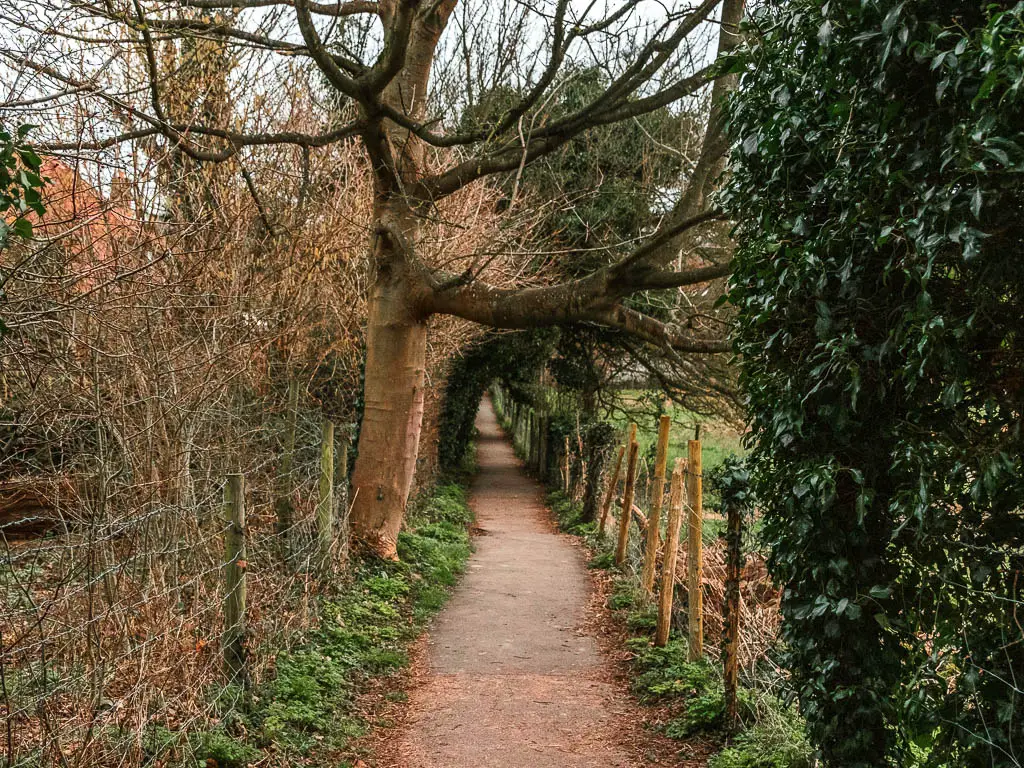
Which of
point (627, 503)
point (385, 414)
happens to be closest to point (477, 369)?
point (627, 503)

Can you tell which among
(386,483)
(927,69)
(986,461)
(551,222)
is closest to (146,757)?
(986,461)

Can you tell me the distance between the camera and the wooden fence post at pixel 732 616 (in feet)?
19.9

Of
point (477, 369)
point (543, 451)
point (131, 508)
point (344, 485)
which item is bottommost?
point (543, 451)

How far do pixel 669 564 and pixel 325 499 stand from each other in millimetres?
3553

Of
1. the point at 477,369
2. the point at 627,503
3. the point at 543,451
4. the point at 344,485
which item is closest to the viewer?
the point at 344,485

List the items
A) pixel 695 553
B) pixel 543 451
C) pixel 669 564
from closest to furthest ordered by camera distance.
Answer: pixel 695 553, pixel 669 564, pixel 543 451

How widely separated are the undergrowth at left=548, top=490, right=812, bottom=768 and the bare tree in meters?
3.05

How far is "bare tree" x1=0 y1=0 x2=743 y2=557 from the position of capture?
6.93 metres

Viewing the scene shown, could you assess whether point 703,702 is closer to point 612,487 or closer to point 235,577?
point 235,577

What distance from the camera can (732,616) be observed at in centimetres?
620

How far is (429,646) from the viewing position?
882 centimetres

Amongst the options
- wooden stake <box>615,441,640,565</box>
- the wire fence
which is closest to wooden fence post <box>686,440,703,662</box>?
the wire fence

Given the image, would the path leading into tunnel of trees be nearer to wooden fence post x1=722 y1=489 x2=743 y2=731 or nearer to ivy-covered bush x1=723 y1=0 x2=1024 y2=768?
wooden fence post x1=722 y1=489 x2=743 y2=731

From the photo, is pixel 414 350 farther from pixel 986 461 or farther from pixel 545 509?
pixel 545 509
